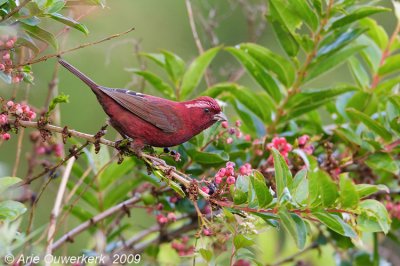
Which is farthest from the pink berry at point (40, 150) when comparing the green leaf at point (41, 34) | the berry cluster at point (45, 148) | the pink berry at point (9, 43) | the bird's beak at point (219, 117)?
the pink berry at point (9, 43)

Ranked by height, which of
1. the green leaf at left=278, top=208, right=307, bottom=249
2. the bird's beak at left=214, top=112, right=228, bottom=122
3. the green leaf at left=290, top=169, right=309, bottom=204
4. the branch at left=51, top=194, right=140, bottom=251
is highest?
the bird's beak at left=214, top=112, right=228, bottom=122

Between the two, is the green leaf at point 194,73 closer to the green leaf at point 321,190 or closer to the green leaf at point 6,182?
the green leaf at point 321,190

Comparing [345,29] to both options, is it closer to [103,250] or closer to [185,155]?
[185,155]

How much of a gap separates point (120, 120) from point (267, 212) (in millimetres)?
1037

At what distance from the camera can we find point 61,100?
2.91m

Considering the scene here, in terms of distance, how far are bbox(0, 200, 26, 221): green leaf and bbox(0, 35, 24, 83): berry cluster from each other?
52cm

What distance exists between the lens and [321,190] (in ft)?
9.61

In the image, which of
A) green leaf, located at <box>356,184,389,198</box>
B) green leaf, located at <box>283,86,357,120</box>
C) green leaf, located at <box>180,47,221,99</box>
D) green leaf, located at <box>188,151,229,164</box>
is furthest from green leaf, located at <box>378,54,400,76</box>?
green leaf, located at <box>356,184,389,198</box>

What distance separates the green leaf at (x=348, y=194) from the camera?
3000 millimetres

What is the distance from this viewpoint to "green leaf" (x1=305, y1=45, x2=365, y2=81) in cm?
413

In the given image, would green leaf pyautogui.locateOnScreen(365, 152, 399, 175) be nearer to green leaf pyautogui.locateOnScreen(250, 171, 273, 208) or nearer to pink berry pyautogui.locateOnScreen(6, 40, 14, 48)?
green leaf pyautogui.locateOnScreen(250, 171, 273, 208)

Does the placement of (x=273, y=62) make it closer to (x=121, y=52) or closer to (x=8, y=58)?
(x=8, y=58)

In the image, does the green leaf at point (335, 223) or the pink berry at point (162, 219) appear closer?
the green leaf at point (335, 223)

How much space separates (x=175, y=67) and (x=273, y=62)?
59 cm
